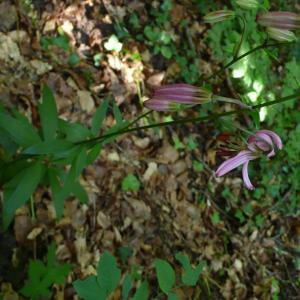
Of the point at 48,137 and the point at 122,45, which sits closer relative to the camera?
the point at 48,137

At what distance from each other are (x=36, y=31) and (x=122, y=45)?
49cm

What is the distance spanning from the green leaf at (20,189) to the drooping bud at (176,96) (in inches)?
→ 19.2

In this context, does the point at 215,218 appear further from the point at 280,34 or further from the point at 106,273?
the point at 106,273

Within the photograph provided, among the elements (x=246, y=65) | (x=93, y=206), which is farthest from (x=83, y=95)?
(x=246, y=65)

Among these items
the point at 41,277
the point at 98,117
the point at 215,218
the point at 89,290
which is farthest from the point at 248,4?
the point at 215,218

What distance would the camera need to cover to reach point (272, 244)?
2830 mm

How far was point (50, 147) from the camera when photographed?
1.31 metres

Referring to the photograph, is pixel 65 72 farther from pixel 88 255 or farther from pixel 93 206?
pixel 88 255

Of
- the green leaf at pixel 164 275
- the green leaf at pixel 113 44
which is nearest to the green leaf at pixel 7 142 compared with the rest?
the green leaf at pixel 164 275

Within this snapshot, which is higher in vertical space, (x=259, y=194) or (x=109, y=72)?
(x=109, y=72)

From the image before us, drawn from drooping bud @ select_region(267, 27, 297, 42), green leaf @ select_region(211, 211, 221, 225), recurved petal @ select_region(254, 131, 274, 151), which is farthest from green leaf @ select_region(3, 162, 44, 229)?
green leaf @ select_region(211, 211, 221, 225)

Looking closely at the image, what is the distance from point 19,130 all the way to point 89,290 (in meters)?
0.67

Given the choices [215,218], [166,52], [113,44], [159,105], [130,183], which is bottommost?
[215,218]

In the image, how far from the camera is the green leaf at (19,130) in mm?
1416
